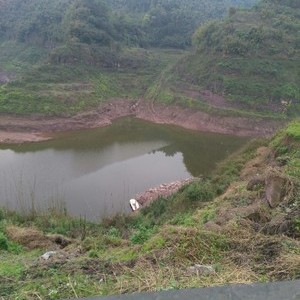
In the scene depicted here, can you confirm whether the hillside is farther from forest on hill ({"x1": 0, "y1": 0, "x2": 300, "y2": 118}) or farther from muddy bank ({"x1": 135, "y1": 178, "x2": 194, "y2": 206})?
forest on hill ({"x1": 0, "y1": 0, "x2": 300, "y2": 118})

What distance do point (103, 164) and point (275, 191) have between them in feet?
49.8

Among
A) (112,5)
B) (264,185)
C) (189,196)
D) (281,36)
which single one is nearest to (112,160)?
(189,196)

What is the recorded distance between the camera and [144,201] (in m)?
17.7

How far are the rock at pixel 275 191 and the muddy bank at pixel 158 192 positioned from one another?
8026 millimetres

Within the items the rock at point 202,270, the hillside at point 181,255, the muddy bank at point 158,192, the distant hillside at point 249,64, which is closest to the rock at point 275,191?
the hillside at point 181,255

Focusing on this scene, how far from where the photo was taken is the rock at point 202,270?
4.40 metres

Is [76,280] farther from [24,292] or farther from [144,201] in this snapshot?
[144,201]

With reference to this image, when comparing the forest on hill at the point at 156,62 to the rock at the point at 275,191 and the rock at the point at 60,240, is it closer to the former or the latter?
the rock at the point at 60,240

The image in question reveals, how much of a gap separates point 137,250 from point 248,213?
2.19 metres

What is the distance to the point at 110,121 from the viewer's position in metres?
33.0

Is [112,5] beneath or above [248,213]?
above

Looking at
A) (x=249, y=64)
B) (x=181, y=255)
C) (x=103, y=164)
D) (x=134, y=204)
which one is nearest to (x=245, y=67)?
(x=249, y=64)

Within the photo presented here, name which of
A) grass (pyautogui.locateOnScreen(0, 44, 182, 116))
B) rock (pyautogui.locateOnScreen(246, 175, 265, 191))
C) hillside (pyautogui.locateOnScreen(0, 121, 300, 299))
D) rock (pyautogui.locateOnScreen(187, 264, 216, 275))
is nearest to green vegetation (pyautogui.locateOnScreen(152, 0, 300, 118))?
grass (pyautogui.locateOnScreen(0, 44, 182, 116))

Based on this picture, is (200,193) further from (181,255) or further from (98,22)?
(98,22)
